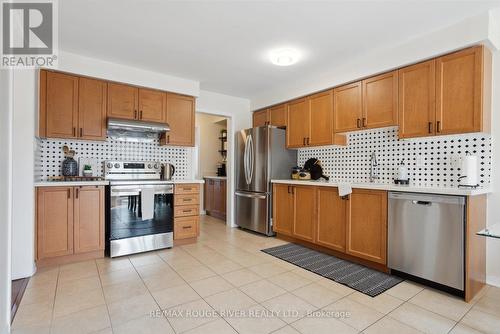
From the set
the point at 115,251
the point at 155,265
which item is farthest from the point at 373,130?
the point at 115,251

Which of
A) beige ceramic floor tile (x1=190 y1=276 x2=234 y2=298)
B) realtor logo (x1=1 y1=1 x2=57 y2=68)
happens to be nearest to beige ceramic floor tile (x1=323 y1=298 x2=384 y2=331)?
beige ceramic floor tile (x1=190 y1=276 x2=234 y2=298)

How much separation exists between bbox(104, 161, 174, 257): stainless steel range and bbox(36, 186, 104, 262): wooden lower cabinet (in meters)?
0.13

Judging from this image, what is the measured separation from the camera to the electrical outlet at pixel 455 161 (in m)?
2.63

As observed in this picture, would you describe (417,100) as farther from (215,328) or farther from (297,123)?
(215,328)

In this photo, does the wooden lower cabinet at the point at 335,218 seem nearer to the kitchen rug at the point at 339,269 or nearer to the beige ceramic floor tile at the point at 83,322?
the kitchen rug at the point at 339,269

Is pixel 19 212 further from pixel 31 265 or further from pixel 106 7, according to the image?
pixel 106 7

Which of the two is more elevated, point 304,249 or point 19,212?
point 19,212

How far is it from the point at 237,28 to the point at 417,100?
199 centimetres

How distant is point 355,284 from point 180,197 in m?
2.40

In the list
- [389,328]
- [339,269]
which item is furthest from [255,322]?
[339,269]

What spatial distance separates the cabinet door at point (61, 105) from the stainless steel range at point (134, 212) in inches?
25.8

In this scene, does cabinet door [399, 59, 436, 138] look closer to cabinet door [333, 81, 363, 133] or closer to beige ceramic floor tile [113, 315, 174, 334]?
cabinet door [333, 81, 363, 133]

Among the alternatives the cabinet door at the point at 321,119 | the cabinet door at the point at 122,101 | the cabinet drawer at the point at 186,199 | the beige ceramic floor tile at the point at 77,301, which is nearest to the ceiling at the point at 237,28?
the cabinet door at the point at 122,101

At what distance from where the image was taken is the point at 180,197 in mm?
3660
